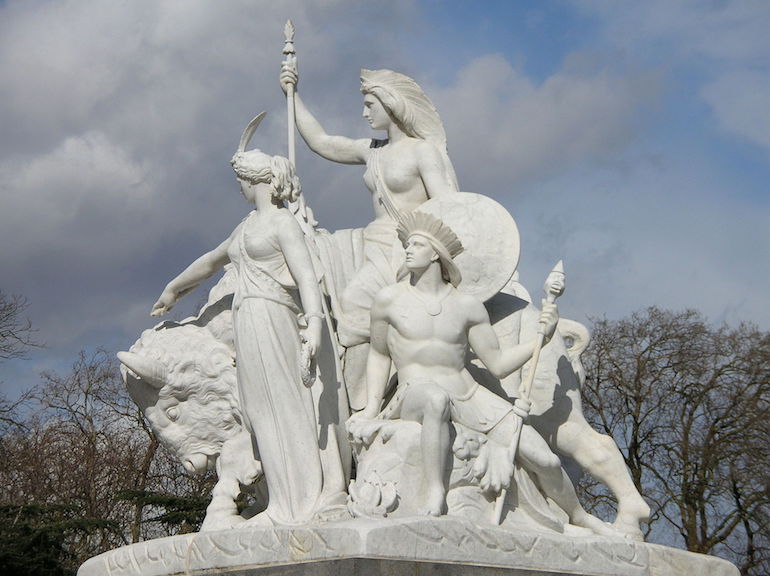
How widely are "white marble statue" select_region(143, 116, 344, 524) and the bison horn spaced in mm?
948

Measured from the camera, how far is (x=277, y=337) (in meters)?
8.83

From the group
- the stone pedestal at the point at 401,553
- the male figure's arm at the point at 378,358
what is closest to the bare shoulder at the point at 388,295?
the male figure's arm at the point at 378,358

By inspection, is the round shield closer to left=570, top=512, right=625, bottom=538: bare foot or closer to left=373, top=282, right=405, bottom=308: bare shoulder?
left=373, top=282, right=405, bottom=308: bare shoulder

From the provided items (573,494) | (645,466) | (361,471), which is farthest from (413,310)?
(645,466)

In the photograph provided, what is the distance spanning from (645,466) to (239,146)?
47.4ft

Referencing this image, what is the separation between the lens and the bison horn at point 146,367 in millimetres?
9508

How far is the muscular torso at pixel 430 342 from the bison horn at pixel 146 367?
80.8 inches

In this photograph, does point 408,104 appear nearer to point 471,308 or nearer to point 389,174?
point 389,174

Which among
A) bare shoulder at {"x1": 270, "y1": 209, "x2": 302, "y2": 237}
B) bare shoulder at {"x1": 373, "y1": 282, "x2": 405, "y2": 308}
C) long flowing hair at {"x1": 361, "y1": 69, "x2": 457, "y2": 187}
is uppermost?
long flowing hair at {"x1": 361, "y1": 69, "x2": 457, "y2": 187}

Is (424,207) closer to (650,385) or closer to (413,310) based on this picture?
(413,310)

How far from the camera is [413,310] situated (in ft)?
28.2

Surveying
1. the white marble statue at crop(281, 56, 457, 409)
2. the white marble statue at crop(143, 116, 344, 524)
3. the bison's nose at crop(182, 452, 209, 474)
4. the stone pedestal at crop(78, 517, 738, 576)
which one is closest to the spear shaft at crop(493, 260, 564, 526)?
the stone pedestal at crop(78, 517, 738, 576)

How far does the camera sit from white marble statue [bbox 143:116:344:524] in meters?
8.62

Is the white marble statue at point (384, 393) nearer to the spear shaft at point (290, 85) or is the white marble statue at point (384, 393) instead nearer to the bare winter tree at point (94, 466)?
the spear shaft at point (290, 85)
